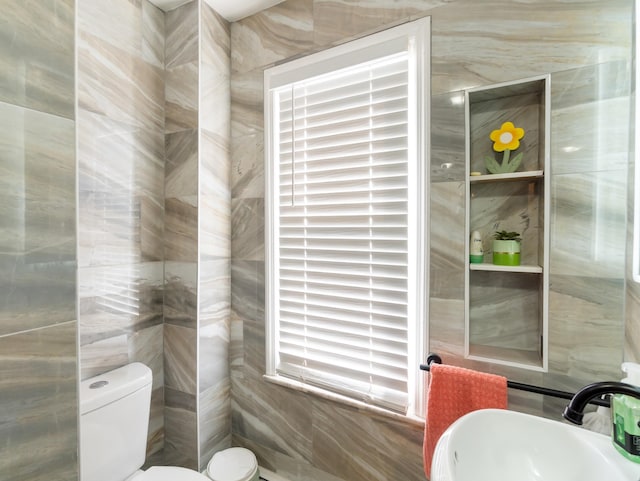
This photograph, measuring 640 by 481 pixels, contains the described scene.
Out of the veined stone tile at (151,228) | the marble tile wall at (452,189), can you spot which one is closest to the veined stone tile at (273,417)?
the marble tile wall at (452,189)

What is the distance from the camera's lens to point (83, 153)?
1265 mm

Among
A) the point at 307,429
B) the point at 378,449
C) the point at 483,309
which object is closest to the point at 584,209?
the point at 483,309

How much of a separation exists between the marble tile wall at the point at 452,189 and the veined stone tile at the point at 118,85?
1.25 ft

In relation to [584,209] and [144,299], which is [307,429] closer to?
[144,299]

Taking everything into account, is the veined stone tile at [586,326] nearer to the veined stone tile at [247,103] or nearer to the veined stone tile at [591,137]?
the veined stone tile at [591,137]

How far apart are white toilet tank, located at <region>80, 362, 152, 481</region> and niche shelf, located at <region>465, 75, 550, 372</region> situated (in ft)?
4.26

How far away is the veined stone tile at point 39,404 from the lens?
719 millimetres

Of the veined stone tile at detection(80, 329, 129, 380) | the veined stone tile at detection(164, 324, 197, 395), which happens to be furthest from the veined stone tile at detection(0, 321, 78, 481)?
the veined stone tile at detection(164, 324, 197, 395)

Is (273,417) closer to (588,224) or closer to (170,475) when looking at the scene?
(170,475)

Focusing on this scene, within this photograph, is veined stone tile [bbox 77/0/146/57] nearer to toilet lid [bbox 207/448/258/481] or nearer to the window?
the window

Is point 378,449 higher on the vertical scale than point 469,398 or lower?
lower

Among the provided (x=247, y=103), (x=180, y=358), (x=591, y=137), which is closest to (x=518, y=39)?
(x=591, y=137)

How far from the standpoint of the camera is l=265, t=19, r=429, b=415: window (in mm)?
1214

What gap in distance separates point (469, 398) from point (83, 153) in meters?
1.70
